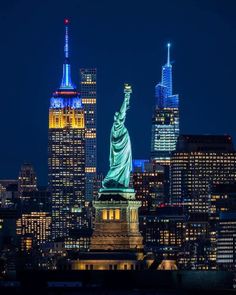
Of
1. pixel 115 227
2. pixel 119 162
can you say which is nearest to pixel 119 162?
pixel 119 162

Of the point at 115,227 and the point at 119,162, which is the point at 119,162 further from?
the point at 115,227

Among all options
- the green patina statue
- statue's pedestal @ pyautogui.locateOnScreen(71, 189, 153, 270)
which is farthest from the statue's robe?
statue's pedestal @ pyautogui.locateOnScreen(71, 189, 153, 270)

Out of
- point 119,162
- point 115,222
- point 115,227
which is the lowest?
point 115,227

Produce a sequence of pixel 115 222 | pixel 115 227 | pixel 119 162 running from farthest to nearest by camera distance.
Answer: pixel 119 162, pixel 115 222, pixel 115 227

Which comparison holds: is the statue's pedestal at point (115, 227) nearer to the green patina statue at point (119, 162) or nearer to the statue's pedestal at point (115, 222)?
the statue's pedestal at point (115, 222)

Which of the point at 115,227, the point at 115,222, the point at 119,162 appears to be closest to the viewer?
the point at 115,227

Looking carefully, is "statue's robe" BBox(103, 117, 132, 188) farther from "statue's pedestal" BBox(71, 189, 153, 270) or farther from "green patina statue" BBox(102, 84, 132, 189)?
"statue's pedestal" BBox(71, 189, 153, 270)

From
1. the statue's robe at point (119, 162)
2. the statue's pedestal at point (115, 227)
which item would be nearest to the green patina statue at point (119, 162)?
the statue's robe at point (119, 162)

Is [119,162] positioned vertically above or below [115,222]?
Result: above

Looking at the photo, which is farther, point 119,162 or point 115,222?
point 119,162
